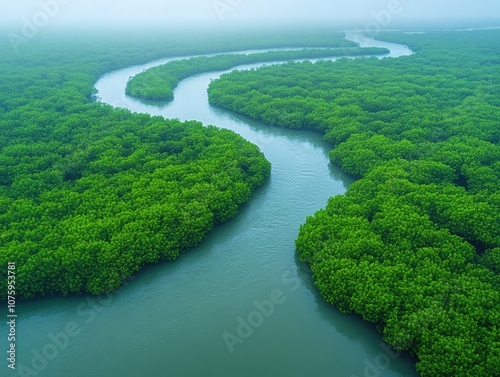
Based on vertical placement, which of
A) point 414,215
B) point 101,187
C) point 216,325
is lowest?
point 216,325

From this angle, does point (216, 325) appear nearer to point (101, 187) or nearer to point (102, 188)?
point (102, 188)

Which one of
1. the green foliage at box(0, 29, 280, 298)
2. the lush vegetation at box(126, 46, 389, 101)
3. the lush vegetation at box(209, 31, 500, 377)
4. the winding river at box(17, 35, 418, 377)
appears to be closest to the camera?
the lush vegetation at box(209, 31, 500, 377)

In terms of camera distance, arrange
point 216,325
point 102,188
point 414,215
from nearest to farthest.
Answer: point 216,325 < point 414,215 < point 102,188

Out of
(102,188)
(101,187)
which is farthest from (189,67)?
(102,188)

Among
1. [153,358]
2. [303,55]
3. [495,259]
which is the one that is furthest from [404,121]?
[303,55]

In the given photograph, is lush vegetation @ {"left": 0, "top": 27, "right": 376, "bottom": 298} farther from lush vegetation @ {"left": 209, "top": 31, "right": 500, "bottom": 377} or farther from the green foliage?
lush vegetation @ {"left": 209, "top": 31, "right": 500, "bottom": 377}

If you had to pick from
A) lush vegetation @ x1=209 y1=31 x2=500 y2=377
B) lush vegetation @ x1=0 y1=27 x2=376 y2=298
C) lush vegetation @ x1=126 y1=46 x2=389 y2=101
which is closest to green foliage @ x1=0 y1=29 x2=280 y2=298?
lush vegetation @ x1=0 y1=27 x2=376 y2=298
